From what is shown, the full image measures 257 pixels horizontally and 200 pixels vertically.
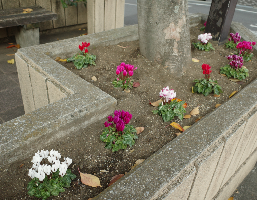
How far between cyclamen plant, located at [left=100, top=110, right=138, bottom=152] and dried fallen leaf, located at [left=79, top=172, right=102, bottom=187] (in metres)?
0.27

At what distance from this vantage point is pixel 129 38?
3432mm

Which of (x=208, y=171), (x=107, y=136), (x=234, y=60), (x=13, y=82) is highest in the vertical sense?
(x=234, y=60)

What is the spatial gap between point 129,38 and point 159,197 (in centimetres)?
260

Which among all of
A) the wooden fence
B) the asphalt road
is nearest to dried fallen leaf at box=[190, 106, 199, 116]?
the wooden fence

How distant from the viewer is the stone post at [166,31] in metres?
2.57

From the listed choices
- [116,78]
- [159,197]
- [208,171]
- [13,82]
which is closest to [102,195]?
[159,197]

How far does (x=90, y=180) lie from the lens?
1468 millimetres

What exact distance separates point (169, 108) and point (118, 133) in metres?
0.58

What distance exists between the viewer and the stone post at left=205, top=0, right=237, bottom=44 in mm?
3592

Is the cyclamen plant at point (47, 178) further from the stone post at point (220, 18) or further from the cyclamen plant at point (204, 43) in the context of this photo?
the stone post at point (220, 18)

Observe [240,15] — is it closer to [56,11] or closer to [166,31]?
[56,11]

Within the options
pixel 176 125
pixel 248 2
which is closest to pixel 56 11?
pixel 176 125

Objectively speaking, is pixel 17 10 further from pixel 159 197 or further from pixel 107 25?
pixel 159 197

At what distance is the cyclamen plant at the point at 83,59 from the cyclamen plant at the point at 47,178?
1.41 meters
